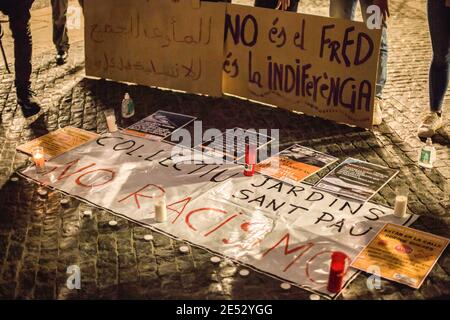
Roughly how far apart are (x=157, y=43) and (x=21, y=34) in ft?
4.18

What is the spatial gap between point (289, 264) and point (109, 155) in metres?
1.88

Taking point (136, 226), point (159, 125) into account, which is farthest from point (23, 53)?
point (136, 226)

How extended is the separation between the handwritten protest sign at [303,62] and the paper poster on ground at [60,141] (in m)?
1.50

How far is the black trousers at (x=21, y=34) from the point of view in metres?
4.89

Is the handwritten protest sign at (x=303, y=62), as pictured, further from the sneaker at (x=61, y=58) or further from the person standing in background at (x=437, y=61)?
the sneaker at (x=61, y=58)

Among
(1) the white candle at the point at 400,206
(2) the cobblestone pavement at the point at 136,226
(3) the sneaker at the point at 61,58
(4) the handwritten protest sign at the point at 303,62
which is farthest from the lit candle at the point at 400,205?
(3) the sneaker at the point at 61,58

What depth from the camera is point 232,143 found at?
463 centimetres

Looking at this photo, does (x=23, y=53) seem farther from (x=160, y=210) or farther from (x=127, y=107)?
(x=160, y=210)

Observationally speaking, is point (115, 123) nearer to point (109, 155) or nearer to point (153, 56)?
point (109, 155)

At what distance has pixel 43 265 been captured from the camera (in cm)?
325

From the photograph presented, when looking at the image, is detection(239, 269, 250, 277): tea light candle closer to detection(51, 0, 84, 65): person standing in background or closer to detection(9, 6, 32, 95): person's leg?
detection(9, 6, 32, 95): person's leg

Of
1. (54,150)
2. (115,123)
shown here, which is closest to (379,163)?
(115,123)

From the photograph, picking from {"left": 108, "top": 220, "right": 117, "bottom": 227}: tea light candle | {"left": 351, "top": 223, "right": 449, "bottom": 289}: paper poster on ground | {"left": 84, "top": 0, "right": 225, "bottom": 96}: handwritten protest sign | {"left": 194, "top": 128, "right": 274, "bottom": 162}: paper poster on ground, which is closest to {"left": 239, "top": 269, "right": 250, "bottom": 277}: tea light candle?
{"left": 351, "top": 223, "right": 449, "bottom": 289}: paper poster on ground

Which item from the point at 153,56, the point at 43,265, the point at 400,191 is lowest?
the point at 43,265
